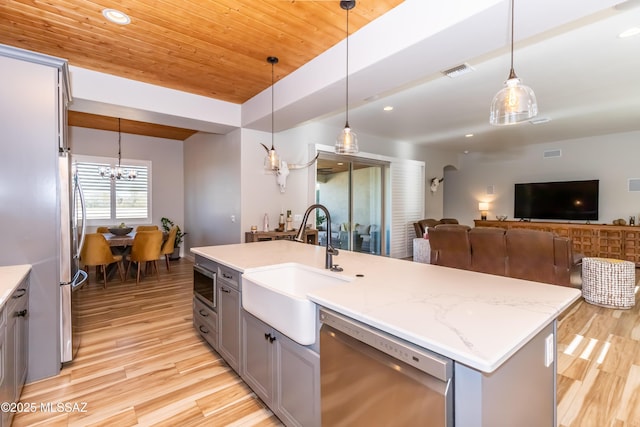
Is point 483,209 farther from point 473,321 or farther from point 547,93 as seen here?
point 473,321

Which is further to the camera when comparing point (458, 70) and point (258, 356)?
point (458, 70)

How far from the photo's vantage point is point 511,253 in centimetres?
409

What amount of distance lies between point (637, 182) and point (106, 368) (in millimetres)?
9663

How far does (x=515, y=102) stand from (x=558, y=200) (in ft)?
24.3

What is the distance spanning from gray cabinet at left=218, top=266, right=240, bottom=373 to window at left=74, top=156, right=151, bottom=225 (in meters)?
5.38

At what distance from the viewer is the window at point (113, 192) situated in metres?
6.14

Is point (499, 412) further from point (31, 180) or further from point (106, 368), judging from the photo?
point (31, 180)

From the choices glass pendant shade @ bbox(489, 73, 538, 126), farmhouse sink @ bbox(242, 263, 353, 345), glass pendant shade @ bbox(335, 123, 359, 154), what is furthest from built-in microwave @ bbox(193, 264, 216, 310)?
glass pendant shade @ bbox(489, 73, 538, 126)

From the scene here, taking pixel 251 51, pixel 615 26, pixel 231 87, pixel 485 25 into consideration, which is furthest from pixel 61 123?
pixel 615 26

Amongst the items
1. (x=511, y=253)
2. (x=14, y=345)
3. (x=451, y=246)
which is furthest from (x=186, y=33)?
(x=511, y=253)

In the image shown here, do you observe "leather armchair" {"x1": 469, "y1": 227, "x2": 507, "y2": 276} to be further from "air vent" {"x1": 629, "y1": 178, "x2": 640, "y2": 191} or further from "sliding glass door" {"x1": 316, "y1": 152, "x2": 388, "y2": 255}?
"air vent" {"x1": 629, "y1": 178, "x2": 640, "y2": 191}

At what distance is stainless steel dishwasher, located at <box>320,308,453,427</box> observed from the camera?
0.97 meters

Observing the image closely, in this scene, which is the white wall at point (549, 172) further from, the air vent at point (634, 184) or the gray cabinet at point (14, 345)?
the gray cabinet at point (14, 345)

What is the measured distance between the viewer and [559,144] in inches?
297
